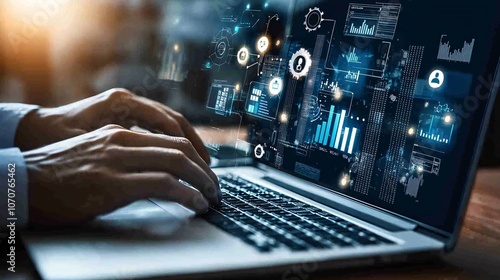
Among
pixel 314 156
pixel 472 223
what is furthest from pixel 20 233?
pixel 472 223

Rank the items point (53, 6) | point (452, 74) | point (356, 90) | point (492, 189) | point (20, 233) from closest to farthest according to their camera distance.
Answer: point (20, 233)
point (452, 74)
point (356, 90)
point (492, 189)
point (53, 6)

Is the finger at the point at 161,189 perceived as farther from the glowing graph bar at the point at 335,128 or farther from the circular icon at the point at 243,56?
the circular icon at the point at 243,56

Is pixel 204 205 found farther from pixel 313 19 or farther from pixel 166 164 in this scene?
pixel 313 19

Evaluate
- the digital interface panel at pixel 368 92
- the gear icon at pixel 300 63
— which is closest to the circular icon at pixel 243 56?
the digital interface panel at pixel 368 92

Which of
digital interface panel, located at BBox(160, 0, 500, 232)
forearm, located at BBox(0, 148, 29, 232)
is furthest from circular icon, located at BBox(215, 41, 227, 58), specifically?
forearm, located at BBox(0, 148, 29, 232)

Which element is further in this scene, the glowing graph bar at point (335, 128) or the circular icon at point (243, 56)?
the circular icon at point (243, 56)

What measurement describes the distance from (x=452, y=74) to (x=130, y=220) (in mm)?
419

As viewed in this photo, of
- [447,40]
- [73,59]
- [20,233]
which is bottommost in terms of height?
[20,233]

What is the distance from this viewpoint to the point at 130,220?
580mm

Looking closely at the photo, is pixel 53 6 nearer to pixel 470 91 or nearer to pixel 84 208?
pixel 84 208

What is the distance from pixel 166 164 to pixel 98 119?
299mm

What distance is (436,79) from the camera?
64 cm

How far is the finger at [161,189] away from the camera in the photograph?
572 mm

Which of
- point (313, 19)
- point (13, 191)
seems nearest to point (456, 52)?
point (313, 19)
